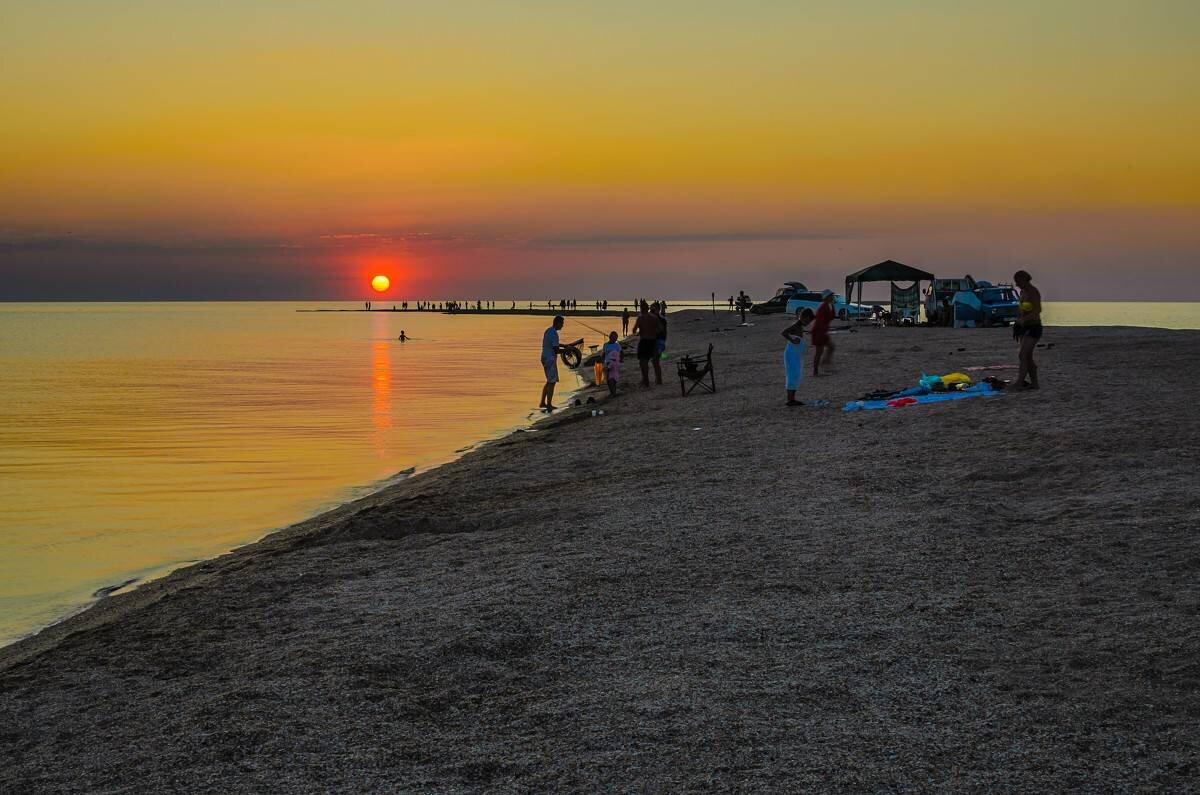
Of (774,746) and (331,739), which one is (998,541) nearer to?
(774,746)

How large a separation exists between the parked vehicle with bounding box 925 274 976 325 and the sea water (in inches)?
612

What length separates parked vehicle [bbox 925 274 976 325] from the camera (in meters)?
41.6

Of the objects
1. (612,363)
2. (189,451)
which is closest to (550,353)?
(612,363)

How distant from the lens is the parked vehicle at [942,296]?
4162 cm

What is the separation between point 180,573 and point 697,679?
6.63 meters

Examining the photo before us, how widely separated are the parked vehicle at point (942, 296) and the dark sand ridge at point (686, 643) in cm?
3100

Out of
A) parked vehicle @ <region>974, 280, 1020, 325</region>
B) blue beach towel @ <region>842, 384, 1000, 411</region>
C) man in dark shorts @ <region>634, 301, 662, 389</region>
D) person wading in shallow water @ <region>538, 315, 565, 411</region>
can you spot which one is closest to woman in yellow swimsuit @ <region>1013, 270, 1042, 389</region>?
blue beach towel @ <region>842, 384, 1000, 411</region>

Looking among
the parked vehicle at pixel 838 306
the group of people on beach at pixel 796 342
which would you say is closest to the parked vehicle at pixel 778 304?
the parked vehicle at pixel 838 306

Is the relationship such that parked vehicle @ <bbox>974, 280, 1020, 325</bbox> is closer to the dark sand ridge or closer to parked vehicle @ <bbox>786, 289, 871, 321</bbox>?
parked vehicle @ <bbox>786, 289, 871, 321</bbox>

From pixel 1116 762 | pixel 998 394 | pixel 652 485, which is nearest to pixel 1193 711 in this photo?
pixel 1116 762

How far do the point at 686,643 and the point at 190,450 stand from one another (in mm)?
16778

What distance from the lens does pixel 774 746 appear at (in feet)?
14.8

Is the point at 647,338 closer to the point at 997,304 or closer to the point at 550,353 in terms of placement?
the point at 550,353

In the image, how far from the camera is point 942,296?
142ft
